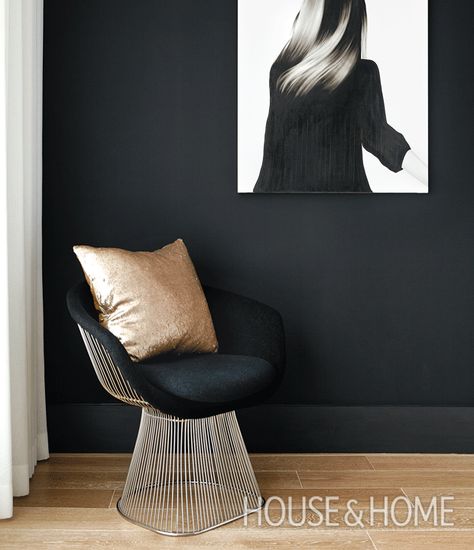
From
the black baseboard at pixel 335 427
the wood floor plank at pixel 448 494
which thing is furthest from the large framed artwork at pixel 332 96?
the wood floor plank at pixel 448 494

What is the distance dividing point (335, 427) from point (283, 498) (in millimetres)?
673

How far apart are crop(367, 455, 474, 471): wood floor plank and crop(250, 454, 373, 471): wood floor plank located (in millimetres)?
61

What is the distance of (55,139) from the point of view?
3342mm

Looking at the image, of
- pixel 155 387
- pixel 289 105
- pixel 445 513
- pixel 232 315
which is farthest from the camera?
pixel 289 105

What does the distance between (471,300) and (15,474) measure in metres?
2.17

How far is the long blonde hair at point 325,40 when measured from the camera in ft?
10.8

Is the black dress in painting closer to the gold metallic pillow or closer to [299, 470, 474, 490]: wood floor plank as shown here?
the gold metallic pillow

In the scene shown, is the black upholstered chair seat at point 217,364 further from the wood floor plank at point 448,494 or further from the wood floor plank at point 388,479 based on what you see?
the wood floor plank at point 448,494

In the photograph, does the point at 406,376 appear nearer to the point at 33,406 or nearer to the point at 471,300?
the point at 471,300

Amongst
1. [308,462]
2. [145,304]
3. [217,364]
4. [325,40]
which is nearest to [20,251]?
[145,304]

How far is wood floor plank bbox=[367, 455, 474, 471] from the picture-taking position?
3.15 m

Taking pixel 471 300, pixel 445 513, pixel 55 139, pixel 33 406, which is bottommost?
pixel 445 513

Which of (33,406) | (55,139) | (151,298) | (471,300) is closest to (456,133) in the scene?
(471,300)

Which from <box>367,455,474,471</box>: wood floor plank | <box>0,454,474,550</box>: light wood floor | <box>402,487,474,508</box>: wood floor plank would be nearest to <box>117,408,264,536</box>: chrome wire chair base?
<box>0,454,474,550</box>: light wood floor
